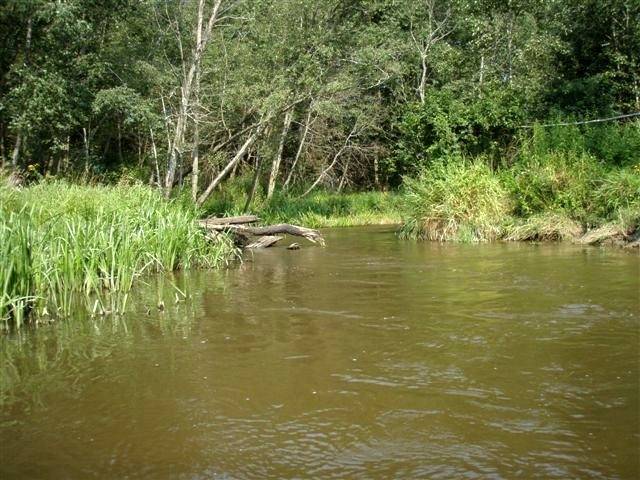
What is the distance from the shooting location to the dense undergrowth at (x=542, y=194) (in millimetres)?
15156

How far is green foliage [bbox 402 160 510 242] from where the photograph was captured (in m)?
16.3

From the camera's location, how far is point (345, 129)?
101 ft

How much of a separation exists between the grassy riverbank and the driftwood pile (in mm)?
529

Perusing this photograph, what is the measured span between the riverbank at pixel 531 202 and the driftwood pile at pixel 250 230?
318 centimetres

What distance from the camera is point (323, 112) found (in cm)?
2362

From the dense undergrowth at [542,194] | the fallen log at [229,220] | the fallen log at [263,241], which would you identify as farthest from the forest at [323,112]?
the fallen log at [263,241]

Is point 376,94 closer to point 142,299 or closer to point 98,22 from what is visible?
point 98,22

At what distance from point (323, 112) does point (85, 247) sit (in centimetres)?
1617

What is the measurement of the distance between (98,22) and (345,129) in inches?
450

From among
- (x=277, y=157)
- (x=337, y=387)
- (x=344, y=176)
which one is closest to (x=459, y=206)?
(x=337, y=387)

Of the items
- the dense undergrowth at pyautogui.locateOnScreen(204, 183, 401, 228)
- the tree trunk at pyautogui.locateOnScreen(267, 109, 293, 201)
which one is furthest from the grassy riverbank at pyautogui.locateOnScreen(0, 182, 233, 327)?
the tree trunk at pyautogui.locateOnScreen(267, 109, 293, 201)

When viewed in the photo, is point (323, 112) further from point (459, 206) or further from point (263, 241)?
point (263, 241)

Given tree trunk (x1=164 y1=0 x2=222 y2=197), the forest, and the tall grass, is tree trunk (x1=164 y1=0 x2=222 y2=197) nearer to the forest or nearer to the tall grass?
the forest

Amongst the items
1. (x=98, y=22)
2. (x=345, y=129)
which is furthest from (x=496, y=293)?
(x=345, y=129)
